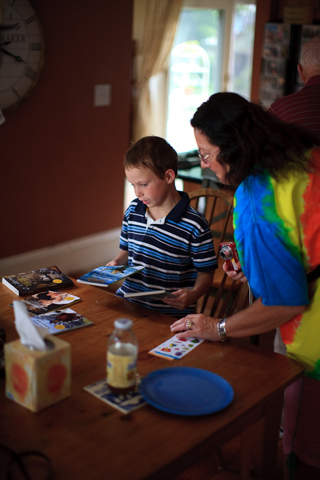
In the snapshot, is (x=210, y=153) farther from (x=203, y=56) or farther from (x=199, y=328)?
(x=203, y=56)

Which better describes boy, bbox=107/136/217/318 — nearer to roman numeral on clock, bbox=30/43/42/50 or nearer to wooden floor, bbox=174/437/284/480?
wooden floor, bbox=174/437/284/480

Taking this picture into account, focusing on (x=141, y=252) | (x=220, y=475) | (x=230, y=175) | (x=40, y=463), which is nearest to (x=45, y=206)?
(x=141, y=252)

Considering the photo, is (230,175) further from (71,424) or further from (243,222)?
(71,424)

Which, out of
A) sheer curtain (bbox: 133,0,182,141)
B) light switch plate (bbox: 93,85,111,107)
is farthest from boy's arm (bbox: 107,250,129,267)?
sheer curtain (bbox: 133,0,182,141)

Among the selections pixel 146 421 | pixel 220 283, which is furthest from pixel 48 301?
pixel 220 283

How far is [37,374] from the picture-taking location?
4.00ft

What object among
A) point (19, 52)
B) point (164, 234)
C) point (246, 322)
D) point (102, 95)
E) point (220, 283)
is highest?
point (19, 52)

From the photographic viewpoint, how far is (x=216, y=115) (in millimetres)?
1450

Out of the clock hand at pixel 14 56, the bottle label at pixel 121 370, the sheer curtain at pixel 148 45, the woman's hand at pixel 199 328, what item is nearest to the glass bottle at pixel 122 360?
the bottle label at pixel 121 370

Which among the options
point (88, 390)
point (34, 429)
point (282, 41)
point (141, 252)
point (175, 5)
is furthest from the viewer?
point (175, 5)

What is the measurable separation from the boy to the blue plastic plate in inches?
19.9

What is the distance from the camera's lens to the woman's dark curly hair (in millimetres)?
1426

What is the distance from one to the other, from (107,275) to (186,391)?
2.10 feet

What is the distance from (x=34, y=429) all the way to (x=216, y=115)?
87 centimetres
